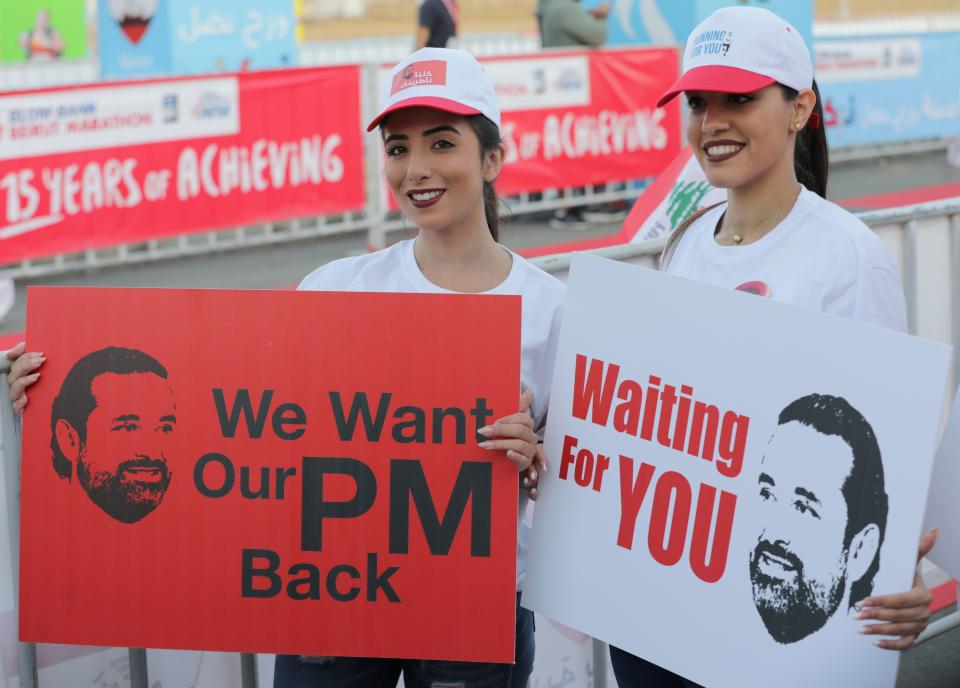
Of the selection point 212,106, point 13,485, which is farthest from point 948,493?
point 212,106

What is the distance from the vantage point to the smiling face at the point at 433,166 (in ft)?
8.86

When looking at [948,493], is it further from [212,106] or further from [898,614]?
[212,106]

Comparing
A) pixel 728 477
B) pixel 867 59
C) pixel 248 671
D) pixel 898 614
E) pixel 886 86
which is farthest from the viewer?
pixel 886 86

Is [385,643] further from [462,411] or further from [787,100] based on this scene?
[787,100]

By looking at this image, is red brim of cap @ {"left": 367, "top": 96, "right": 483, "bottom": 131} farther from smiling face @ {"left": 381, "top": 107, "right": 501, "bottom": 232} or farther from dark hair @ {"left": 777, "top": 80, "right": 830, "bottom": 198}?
dark hair @ {"left": 777, "top": 80, "right": 830, "bottom": 198}

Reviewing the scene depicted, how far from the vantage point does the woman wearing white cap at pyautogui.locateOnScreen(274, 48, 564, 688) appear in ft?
8.71

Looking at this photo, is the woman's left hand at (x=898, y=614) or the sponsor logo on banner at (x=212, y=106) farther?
the sponsor logo on banner at (x=212, y=106)

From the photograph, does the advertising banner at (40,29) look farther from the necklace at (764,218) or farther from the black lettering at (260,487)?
the necklace at (764,218)

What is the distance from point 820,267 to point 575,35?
33.3 feet

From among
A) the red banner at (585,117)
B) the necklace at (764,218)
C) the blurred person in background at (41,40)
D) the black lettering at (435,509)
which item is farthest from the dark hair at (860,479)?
the blurred person in background at (41,40)

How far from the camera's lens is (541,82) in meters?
11.6

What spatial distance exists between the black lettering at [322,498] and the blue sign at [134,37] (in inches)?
493

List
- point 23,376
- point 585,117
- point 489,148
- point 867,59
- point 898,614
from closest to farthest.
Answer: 1. point 898,614
2. point 23,376
3. point 489,148
4. point 585,117
5. point 867,59

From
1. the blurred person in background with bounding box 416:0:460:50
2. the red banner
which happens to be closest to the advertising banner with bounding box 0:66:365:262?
the blurred person in background with bounding box 416:0:460:50
